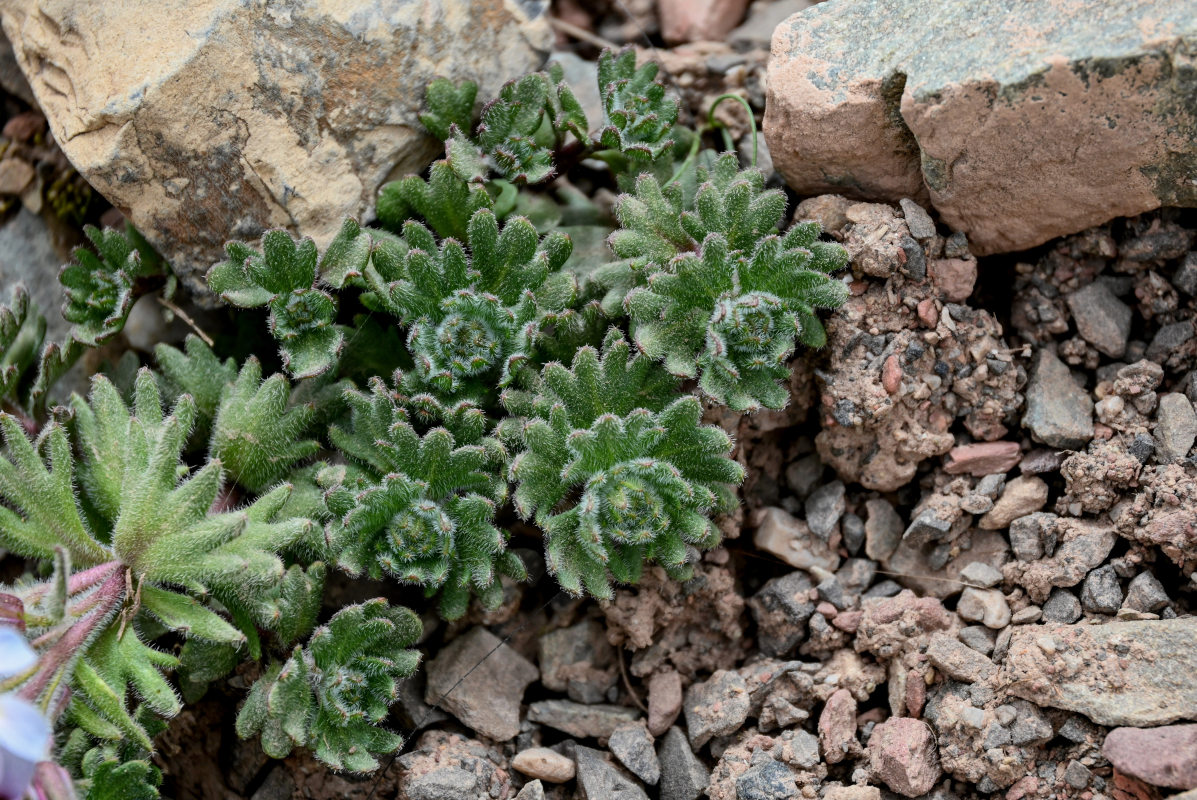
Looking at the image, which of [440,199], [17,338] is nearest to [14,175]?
[17,338]

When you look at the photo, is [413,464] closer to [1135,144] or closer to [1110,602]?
[1110,602]

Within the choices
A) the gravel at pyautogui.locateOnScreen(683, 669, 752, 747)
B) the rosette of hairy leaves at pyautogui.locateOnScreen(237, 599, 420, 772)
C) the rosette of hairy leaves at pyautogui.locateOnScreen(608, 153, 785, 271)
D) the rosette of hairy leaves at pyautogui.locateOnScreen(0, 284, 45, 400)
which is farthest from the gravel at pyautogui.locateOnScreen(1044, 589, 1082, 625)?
the rosette of hairy leaves at pyautogui.locateOnScreen(0, 284, 45, 400)

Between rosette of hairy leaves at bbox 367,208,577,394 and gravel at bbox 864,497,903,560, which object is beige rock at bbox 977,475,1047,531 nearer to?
gravel at bbox 864,497,903,560

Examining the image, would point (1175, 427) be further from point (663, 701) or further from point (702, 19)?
point (702, 19)

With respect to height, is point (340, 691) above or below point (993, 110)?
below

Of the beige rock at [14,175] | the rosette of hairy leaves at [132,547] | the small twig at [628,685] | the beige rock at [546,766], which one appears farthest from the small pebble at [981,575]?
the beige rock at [14,175]

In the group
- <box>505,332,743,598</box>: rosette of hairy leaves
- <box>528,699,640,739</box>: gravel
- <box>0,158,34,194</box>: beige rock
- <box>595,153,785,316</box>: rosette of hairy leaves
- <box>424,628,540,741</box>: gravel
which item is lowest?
<box>528,699,640,739</box>: gravel

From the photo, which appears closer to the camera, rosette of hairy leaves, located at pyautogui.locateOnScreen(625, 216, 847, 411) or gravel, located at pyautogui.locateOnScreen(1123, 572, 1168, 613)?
gravel, located at pyautogui.locateOnScreen(1123, 572, 1168, 613)
